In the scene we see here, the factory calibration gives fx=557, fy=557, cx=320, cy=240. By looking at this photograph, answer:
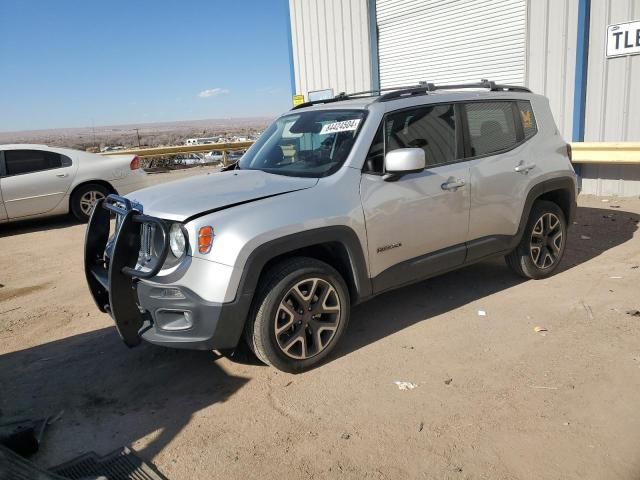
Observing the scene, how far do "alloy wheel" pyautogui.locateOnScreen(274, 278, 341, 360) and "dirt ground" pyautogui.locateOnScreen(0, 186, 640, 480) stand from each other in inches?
7.7

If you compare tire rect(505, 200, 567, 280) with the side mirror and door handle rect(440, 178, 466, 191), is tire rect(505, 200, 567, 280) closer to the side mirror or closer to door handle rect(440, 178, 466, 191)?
door handle rect(440, 178, 466, 191)

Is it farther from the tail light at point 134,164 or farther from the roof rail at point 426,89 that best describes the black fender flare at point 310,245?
the tail light at point 134,164

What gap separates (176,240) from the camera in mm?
3461

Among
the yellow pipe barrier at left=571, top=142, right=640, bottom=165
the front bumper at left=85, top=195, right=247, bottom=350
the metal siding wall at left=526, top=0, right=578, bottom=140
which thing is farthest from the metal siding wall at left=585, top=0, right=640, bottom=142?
the front bumper at left=85, top=195, right=247, bottom=350

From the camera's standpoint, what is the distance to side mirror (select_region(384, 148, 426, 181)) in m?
3.86

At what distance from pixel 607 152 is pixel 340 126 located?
21.3 feet

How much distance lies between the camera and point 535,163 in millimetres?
5059

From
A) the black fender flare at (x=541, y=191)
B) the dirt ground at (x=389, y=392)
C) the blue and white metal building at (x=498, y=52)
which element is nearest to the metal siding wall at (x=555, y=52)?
the blue and white metal building at (x=498, y=52)

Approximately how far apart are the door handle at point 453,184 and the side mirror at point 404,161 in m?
0.47

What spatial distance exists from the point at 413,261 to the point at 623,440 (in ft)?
6.12

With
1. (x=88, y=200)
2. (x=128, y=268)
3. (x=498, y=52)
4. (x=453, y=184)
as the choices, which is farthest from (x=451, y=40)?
(x=128, y=268)

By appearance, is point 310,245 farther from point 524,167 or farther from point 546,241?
point 546,241

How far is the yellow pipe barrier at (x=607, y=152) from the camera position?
8.65 m

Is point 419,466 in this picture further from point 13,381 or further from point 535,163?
point 535,163
